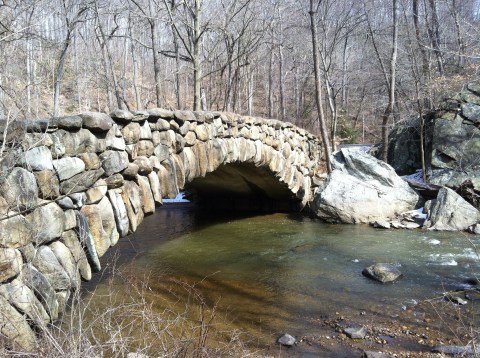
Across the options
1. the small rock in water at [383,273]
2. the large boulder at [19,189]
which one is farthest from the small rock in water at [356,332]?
the large boulder at [19,189]

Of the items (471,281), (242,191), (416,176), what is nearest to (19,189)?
(471,281)

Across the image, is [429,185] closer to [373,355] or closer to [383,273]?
[383,273]

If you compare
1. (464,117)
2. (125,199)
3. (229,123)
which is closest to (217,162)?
(229,123)

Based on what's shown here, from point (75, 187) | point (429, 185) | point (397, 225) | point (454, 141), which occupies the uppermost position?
point (75, 187)

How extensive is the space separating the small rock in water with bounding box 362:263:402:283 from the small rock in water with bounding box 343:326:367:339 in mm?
1503

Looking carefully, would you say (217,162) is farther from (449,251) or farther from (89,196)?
(449,251)

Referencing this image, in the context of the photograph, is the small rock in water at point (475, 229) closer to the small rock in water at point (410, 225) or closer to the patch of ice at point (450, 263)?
the small rock in water at point (410, 225)

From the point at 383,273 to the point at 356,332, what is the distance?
1.73m

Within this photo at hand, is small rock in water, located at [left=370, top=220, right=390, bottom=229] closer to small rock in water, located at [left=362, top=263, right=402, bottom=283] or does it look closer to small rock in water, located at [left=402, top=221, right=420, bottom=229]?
small rock in water, located at [left=402, top=221, right=420, bottom=229]

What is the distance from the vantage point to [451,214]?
28.2 ft

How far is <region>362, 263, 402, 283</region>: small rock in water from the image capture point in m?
5.61

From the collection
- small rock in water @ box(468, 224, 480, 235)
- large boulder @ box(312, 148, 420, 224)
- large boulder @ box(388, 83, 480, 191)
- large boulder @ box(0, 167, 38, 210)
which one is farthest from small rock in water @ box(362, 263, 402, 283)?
large boulder @ box(388, 83, 480, 191)

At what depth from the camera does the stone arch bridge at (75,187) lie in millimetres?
2449

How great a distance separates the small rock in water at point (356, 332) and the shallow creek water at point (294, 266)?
1.07 feet
